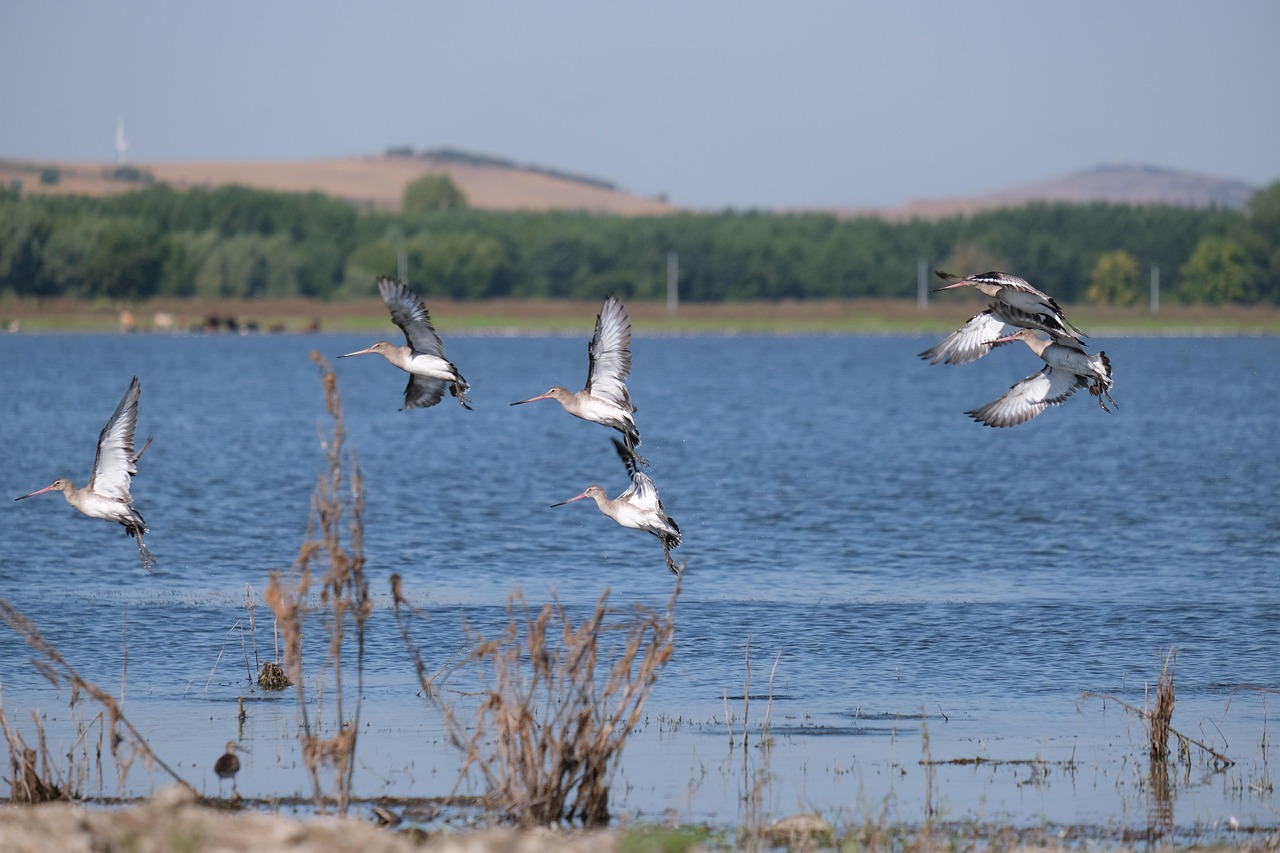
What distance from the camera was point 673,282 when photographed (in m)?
149

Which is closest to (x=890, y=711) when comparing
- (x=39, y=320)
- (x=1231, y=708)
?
(x=1231, y=708)

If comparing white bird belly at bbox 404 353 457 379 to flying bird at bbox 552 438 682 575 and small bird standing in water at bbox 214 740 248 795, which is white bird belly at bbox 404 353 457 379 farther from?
small bird standing in water at bbox 214 740 248 795

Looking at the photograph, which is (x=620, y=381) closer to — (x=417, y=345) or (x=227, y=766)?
(x=417, y=345)

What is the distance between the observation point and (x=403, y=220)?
168750 mm

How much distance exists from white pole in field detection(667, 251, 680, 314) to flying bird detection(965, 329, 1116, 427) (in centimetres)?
12988

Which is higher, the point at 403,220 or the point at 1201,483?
the point at 403,220

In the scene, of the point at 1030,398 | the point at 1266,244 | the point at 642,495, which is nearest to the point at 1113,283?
the point at 1266,244

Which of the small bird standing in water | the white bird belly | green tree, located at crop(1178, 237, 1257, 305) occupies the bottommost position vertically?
the small bird standing in water

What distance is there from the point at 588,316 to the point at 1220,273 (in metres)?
55.5

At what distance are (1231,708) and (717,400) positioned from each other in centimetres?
5366

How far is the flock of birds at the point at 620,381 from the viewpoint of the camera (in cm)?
1498

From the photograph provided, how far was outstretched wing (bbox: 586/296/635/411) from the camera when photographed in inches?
623

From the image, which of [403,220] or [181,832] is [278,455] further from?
[403,220]

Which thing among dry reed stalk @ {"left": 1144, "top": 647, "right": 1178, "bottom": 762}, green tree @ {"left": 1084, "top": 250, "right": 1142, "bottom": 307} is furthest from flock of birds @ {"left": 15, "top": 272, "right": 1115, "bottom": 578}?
green tree @ {"left": 1084, "top": 250, "right": 1142, "bottom": 307}
